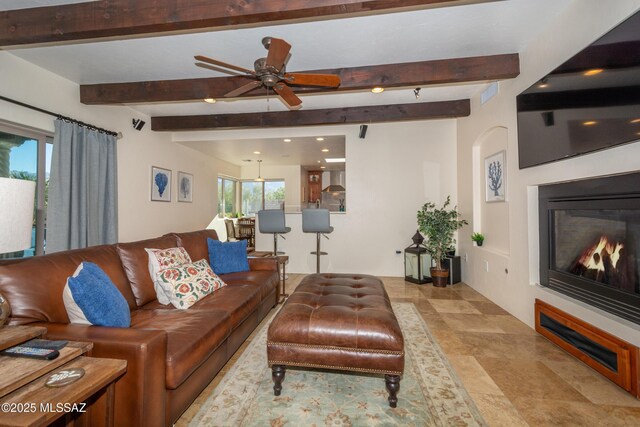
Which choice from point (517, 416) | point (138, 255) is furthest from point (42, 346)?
point (517, 416)

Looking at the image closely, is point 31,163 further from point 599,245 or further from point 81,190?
point 599,245

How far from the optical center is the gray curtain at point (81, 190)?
124 inches

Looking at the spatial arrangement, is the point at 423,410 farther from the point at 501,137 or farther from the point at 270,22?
the point at 501,137

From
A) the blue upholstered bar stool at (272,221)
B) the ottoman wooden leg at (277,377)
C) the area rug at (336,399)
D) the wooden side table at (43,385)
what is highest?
the blue upholstered bar stool at (272,221)

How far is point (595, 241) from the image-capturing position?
2.22 metres

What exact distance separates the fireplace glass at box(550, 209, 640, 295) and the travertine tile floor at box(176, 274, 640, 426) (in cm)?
68

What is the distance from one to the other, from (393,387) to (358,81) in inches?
113

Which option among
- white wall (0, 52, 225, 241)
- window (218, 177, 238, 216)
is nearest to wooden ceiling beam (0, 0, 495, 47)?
white wall (0, 52, 225, 241)

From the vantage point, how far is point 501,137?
3.58 meters

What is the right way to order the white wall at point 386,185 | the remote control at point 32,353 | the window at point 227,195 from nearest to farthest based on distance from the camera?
the remote control at point 32,353 → the white wall at point 386,185 → the window at point 227,195

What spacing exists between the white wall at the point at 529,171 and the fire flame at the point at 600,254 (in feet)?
1.06

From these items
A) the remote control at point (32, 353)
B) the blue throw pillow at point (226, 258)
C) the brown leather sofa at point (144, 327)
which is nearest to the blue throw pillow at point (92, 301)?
the brown leather sofa at point (144, 327)

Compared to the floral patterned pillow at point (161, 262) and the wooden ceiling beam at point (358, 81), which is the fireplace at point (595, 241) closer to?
the wooden ceiling beam at point (358, 81)

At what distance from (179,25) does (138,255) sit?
1792 mm
